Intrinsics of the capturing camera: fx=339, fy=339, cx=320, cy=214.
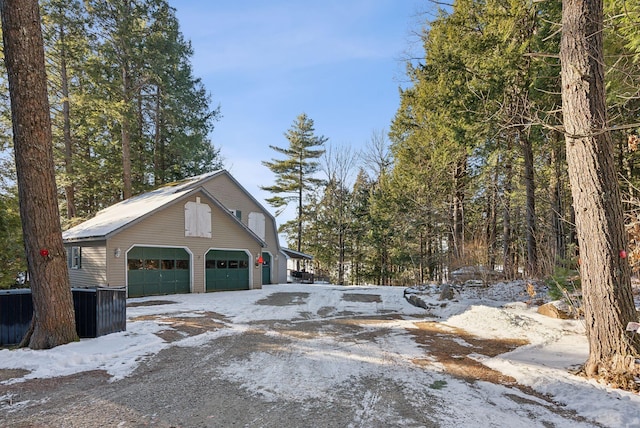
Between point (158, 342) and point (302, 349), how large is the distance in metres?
2.63

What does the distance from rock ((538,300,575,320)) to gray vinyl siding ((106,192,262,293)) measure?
13137mm

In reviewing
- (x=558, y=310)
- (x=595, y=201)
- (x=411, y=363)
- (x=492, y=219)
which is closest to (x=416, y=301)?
(x=558, y=310)

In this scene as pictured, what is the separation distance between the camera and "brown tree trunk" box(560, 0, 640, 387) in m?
3.93

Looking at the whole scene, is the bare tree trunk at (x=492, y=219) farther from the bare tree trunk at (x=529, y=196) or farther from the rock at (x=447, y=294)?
the rock at (x=447, y=294)

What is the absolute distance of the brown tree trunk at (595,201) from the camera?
393 cm

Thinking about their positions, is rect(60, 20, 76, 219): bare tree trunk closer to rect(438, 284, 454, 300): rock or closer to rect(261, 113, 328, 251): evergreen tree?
rect(261, 113, 328, 251): evergreen tree

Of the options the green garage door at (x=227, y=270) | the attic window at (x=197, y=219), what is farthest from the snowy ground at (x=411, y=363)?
the green garage door at (x=227, y=270)

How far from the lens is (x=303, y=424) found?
3068 millimetres

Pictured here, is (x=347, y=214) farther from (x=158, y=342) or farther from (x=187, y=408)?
(x=187, y=408)

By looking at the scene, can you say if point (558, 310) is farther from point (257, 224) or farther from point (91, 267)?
point (257, 224)

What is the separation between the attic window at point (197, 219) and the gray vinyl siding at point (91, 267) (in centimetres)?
329

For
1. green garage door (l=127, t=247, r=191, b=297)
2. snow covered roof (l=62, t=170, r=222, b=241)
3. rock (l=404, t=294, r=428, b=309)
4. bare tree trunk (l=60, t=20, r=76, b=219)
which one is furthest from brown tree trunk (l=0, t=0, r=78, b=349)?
bare tree trunk (l=60, t=20, r=76, b=219)

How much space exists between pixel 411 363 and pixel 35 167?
21.6 ft

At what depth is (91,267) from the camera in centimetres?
1322
